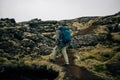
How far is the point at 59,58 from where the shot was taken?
93.0ft

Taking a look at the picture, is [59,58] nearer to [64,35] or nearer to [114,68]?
[64,35]

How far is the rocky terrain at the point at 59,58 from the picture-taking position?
75.4ft

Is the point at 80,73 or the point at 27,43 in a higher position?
the point at 27,43

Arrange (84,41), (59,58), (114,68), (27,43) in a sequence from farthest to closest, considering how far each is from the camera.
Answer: (84,41) < (27,43) < (59,58) < (114,68)

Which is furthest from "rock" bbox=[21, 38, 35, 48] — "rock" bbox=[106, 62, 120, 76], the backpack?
"rock" bbox=[106, 62, 120, 76]

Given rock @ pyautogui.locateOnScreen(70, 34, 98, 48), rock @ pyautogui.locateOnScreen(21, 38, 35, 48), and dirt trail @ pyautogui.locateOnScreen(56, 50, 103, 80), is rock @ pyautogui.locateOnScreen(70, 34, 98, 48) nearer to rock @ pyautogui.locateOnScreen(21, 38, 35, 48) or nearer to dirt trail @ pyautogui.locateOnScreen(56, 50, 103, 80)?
rock @ pyautogui.locateOnScreen(21, 38, 35, 48)

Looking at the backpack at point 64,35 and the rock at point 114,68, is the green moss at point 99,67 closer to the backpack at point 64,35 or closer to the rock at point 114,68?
the rock at point 114,68

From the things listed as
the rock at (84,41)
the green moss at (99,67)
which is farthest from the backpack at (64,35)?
the rock at (84,41)

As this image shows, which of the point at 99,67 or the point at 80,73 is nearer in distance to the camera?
the point at 80,73

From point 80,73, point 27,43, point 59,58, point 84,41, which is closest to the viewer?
point 80,73

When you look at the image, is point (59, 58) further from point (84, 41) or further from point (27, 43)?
point (84, 41)

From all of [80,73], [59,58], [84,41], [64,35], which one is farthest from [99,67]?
[84,41]

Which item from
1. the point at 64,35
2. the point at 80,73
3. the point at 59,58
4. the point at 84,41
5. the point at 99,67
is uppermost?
the point at 64,35

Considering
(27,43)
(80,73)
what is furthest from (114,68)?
(27,43)
